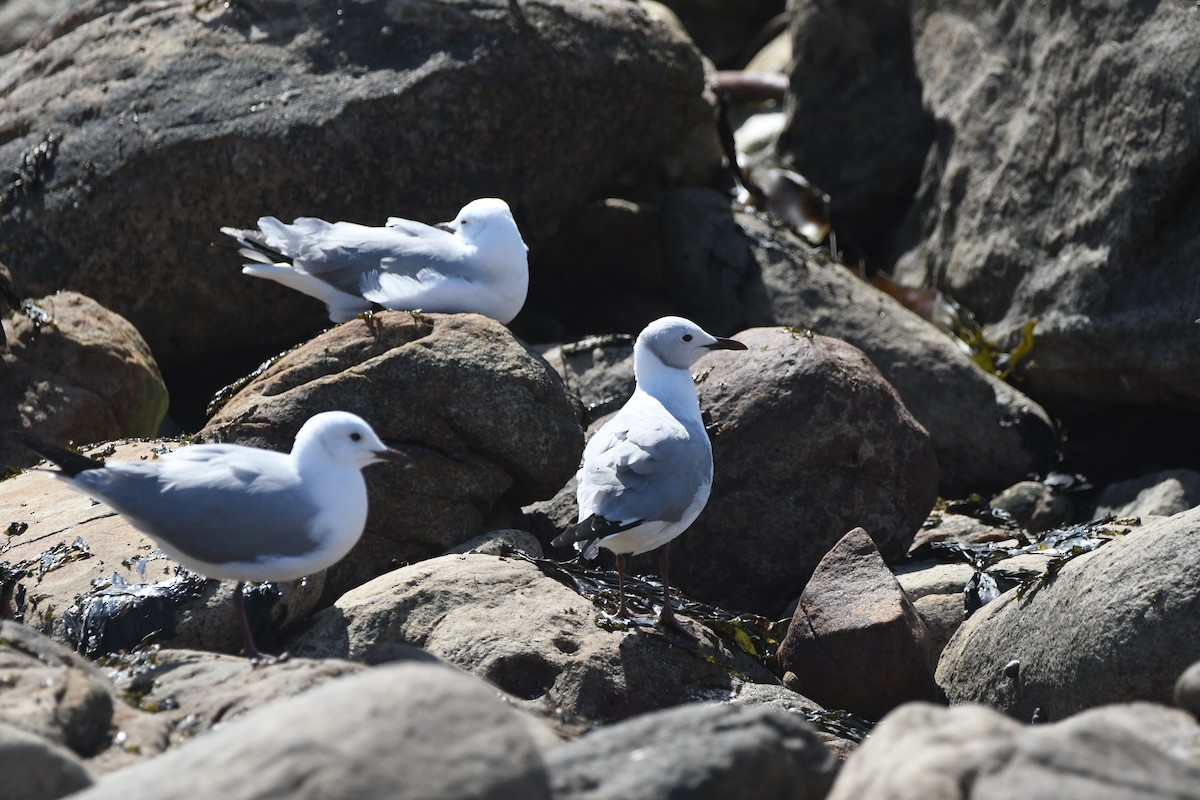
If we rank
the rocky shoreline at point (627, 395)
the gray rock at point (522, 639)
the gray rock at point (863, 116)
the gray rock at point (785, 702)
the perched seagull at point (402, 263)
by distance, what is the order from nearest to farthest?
the rocky shoreline at point (627, 395)
the gray rock at point (522, 639)
the gray rock at point (785, 702)
the perched seagull at point (402, 263)
the gray rock at point (863, 116)

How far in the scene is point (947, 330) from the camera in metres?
10.9

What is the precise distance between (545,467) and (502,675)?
1.59 m

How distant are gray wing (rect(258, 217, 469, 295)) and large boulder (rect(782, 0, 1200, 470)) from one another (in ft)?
14.8

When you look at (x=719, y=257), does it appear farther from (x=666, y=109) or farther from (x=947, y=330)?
(x=947, y=330)

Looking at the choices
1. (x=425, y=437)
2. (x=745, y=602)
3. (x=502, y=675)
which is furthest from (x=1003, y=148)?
(x=502, y=675)

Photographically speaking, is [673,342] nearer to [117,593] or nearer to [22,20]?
[117,593]

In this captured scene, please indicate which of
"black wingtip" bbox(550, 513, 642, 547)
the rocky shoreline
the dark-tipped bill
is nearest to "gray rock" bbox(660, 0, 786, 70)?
the rocky shoreline

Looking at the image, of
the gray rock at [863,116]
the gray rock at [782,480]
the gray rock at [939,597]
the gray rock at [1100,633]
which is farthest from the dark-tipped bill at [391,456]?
the gray rock at [863,116]

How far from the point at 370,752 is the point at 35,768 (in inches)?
43.9

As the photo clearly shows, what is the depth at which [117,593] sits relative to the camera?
5793 millimetres

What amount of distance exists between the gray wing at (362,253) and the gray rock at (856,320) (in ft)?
9.65

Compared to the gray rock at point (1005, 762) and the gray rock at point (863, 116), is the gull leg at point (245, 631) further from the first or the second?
the gray rock at point (863, 116)

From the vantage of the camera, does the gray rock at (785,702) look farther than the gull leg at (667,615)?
No

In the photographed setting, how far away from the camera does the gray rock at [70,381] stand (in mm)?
8031
